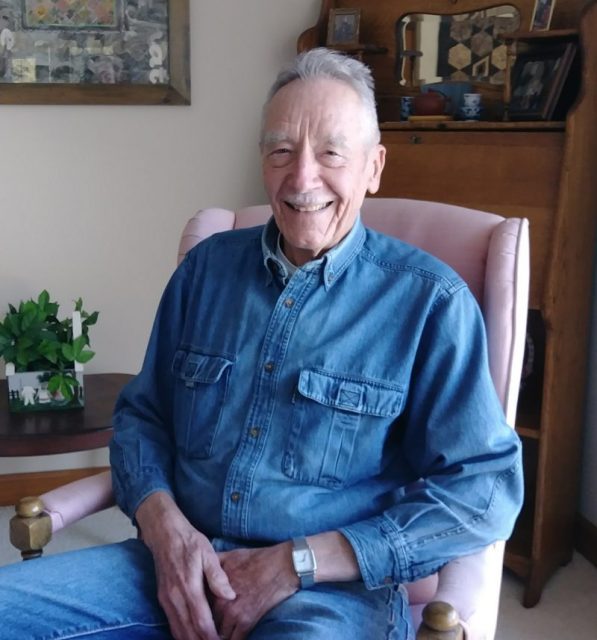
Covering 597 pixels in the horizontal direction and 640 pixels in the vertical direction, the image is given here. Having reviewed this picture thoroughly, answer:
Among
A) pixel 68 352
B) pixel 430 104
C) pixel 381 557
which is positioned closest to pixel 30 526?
Answer: pixel 381 557

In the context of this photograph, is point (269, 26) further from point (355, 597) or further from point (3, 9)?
point (355, 597)

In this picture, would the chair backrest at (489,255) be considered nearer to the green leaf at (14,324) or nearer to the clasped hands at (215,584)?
the clasped hands at (215,584)

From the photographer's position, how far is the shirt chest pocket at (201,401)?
1289 millimetres

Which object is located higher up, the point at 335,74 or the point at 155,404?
the point at 335,74

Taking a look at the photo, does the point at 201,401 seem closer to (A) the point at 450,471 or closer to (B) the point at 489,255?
(A) the point at 450,471

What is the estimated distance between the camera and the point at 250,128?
2.60 m

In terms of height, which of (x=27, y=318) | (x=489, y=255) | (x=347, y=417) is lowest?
(x=27, y=318)

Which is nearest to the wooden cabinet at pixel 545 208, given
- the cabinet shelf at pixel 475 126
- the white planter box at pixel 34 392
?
the cabinet shelf at pixel 475 126

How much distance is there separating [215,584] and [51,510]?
31 centimetres

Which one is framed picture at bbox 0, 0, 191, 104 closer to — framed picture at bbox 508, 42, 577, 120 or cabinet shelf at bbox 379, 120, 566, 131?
cabinet shelf at bbox 379, 120, 566, 131

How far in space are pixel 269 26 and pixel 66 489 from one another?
1.69 m

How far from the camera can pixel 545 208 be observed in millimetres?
1976

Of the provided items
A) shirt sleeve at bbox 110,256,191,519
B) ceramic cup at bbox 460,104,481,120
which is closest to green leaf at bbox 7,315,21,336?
shirt sleeve at bbox 110,256,191,519

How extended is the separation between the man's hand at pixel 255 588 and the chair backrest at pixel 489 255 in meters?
0.42
